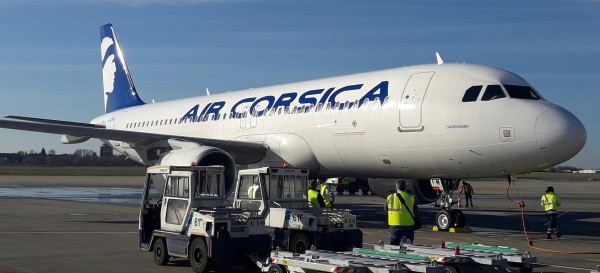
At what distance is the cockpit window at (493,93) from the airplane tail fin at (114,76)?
19704mm

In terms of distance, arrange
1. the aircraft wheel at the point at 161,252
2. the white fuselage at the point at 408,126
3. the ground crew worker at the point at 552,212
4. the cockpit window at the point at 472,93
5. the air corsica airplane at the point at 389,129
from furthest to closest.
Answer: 1. the ground crew worker at the point at 552,212
2. the cockpit window at the point at 472,93
3. the air corsica airplane at the point at 389,129
4. the white fuselage at the point at 408,126
5. the aircraft wheel at the point at 161,252

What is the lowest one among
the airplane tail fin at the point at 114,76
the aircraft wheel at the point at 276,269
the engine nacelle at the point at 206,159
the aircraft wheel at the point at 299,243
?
the aircraft wheel at the point at 276,269

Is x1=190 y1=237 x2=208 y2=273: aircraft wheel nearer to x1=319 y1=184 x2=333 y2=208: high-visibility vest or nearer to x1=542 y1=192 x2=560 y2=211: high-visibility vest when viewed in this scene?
x1=319 y1=184 x2=333 y2=208: high-visibility vest

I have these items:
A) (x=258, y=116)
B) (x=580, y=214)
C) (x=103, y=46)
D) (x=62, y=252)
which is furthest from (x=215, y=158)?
(x=103, y=46)

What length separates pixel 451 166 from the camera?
56.5ft

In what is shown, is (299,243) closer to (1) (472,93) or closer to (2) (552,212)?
(1) (472,93)

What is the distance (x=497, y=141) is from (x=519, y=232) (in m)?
4.09

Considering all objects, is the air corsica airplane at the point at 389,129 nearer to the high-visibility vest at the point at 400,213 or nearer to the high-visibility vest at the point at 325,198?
the high-visibility vest at the point at 325,198

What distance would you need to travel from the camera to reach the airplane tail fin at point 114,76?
33.8m

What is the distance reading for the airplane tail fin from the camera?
33.8 m

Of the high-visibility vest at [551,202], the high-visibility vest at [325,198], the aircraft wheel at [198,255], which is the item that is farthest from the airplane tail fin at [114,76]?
the aircraft wheel at [198,255]

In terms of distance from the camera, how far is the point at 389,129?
708 inches

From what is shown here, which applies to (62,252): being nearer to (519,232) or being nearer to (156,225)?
(156,225)

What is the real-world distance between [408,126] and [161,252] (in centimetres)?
755
